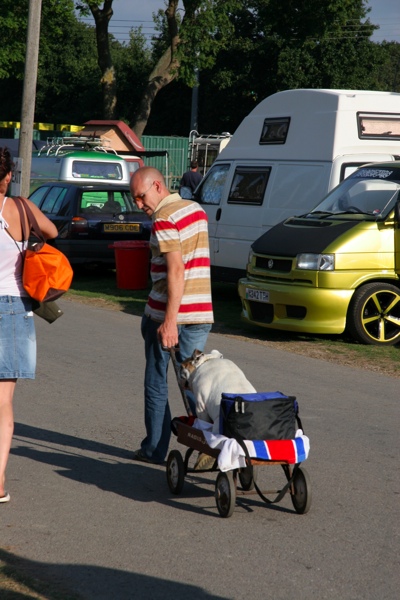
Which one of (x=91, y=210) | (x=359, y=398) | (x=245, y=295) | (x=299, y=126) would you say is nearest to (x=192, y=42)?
(x=91, y=210)

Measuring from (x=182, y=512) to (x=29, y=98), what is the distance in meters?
17.0

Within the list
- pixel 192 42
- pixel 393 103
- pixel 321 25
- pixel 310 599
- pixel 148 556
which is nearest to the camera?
pixel 310 599

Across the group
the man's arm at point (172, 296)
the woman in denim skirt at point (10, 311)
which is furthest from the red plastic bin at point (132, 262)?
the woman in denim skirt at point (10, 311)

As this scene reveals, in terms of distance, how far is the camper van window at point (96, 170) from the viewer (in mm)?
22766

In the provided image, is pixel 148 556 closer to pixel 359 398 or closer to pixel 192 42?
pixel 359 398

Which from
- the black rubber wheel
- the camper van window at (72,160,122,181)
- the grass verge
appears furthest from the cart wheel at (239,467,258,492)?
the camper van window at (72,160,122,181)

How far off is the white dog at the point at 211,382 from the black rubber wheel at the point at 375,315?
19.5 feet

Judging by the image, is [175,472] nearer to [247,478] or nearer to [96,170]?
[247,478]

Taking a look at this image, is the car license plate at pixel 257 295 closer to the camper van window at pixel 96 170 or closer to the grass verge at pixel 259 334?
the grass verge at pixel 259 334

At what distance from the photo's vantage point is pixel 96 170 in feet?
74.9

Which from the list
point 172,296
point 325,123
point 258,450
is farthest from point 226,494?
point 325,123

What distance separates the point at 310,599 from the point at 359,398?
4703 millimetres

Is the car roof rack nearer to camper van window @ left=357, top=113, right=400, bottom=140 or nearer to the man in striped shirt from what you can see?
camper van window @ left=357, top=113, right=400, bottom=140

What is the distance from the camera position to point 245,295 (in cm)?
1223
